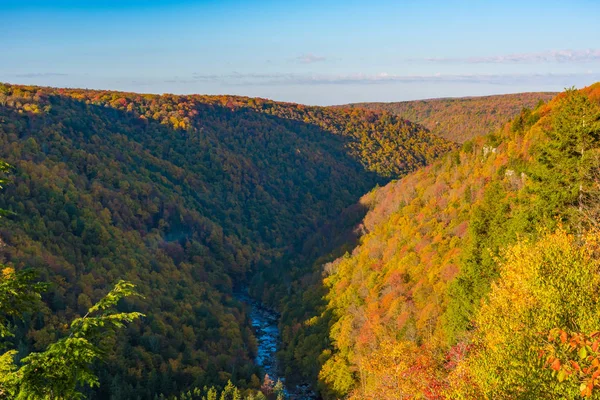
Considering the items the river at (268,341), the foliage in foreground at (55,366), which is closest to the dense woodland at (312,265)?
the foliage in foreground at (55,366)

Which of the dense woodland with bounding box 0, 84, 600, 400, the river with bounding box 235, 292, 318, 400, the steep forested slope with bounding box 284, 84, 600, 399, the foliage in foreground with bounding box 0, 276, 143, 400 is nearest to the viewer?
the foliage in foreground with bounding box 0, 276, 143, 400

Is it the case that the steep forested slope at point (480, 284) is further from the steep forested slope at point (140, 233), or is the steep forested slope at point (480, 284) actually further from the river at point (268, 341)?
the steep forested slope at point (140, 233)

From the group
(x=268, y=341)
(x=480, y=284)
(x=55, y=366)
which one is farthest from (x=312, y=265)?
(x=55, y=366)

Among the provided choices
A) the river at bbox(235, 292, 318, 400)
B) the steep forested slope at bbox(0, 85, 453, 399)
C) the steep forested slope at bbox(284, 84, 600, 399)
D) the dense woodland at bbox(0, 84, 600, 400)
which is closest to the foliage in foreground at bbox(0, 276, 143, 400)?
the dense woodland at bbox(0, 84, 600, 400)

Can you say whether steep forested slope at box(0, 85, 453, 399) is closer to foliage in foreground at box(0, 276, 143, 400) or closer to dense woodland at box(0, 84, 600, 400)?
dense woodland at box(0, 84, 600, 400)

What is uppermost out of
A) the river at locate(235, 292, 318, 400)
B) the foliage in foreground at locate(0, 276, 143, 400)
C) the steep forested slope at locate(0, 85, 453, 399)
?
the foliage in foreground at locate(0, 276, 143, 400)

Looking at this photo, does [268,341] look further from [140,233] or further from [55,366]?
[55,366]

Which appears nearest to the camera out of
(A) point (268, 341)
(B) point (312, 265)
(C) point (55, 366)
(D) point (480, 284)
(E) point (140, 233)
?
(C) point (55, 366)
